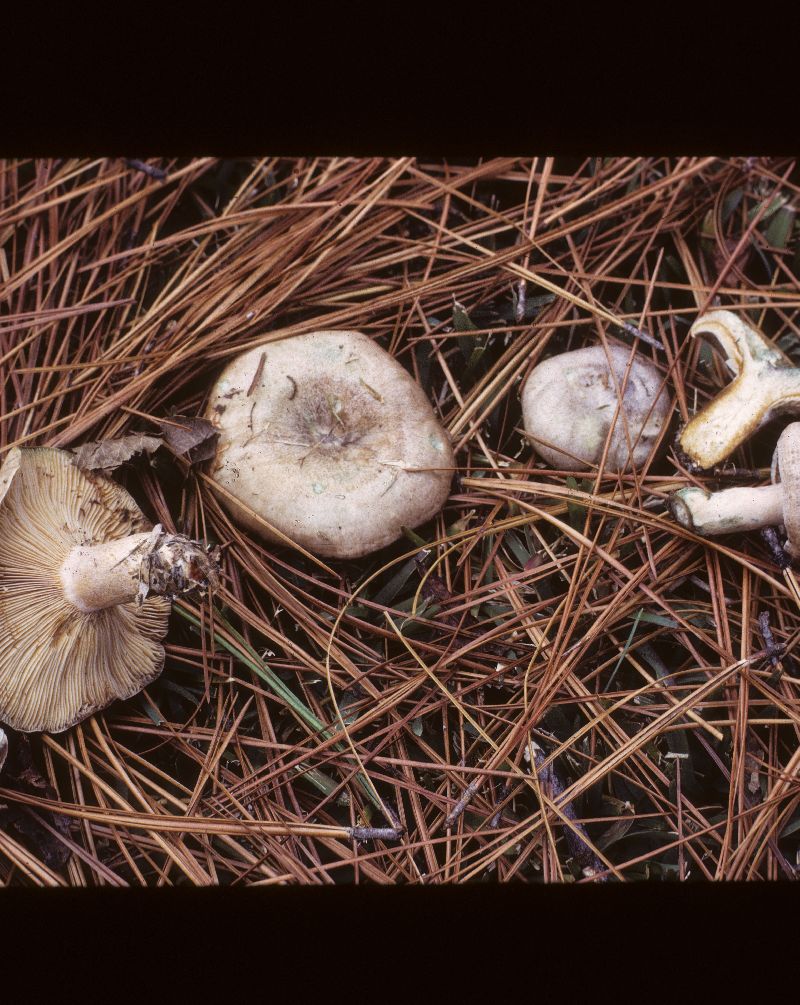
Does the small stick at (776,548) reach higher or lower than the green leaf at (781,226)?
lower

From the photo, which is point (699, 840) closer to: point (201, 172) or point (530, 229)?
point (530, 229)

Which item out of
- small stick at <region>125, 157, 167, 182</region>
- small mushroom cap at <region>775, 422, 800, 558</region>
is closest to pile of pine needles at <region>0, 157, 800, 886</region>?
small stick at <region>125, 157, 167, 182</region>

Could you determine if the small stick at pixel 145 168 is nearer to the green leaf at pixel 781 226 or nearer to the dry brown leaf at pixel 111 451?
the dry brown leaf at pixel 111 451

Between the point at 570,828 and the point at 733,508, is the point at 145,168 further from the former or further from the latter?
the point at 570,828

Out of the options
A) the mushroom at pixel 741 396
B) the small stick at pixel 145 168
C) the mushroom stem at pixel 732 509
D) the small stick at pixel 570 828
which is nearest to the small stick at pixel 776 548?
the mushroom stem at pixel 732 509

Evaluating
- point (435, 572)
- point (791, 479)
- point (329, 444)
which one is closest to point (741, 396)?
point (791, 479)

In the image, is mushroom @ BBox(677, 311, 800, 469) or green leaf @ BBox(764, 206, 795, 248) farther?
green leaf @ BBox(764, 206, 795, 248)

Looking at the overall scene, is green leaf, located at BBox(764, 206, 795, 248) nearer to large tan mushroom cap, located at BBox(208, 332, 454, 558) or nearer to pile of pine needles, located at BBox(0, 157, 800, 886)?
pile of pine needles, located at BBox(0, 157, 800, 886)
